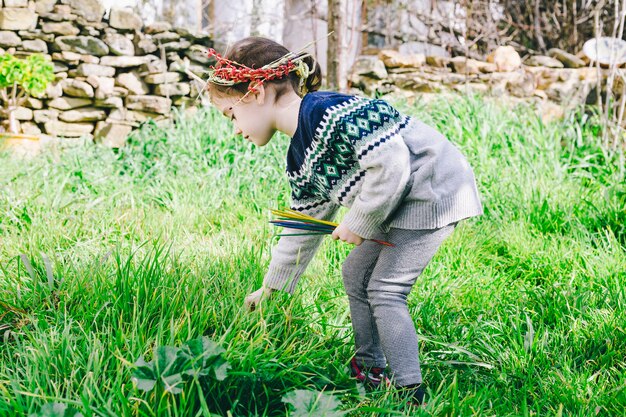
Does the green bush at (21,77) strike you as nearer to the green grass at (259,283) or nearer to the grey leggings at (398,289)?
the green grass at (259,283)

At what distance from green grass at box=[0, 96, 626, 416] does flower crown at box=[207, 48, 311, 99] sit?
2.02 feet

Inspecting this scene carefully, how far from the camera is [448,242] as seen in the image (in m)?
3.16

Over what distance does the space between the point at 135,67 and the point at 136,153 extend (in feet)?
5.43

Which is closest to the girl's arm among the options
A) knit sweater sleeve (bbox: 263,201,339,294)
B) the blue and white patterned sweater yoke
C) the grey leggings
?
the blue and white patterned sweater yoke

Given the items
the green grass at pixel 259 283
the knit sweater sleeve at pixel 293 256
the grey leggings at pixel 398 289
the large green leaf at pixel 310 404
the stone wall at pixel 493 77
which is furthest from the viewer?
the stone wall at pixel 493 77

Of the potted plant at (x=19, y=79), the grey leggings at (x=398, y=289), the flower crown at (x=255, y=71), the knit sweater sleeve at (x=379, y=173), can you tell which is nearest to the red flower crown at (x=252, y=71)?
the flower crown at (x=255, y=71)

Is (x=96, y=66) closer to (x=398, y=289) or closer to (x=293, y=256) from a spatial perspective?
(x=293, y=256)

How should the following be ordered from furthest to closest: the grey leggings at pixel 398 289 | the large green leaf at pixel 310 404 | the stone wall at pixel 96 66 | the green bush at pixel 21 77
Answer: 1. the stone wall at pixel 96 66
2. the green bush at pixel 21 77
3. the grey leggings at pixel 398 289
4. the large green leaf at pixel 310 404

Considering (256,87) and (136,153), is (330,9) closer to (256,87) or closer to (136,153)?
(136,153)

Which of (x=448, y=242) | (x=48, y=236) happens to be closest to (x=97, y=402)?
(x=48, y=236)

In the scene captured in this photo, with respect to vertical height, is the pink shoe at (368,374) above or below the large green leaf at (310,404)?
below

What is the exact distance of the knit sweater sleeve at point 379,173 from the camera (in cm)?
172

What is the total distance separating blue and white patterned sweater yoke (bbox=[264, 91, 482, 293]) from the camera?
174cm

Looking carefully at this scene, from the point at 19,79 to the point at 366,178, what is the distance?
4621 millimetres
